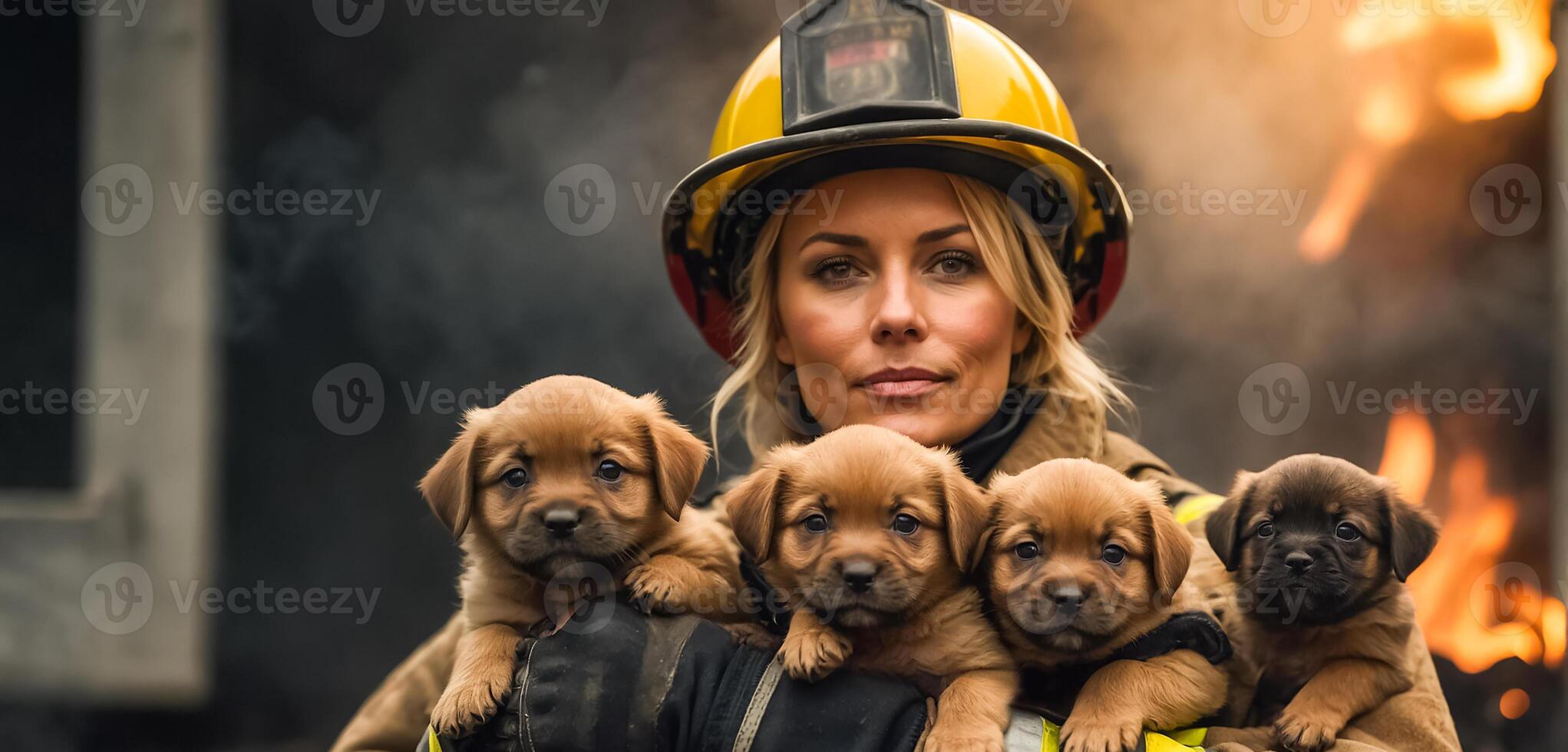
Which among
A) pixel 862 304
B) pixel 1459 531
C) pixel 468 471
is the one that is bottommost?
pixel 1459 531

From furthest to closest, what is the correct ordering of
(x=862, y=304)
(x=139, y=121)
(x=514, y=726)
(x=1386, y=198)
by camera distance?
(x=1386, y=198), (x=139, y=121), (x=862, y=304), (x=514, y=726)

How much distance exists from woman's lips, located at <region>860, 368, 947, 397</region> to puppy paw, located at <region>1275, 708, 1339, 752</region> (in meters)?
1.46

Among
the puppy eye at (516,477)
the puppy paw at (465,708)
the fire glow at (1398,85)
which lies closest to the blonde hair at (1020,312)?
the puppy eye at (516,477)

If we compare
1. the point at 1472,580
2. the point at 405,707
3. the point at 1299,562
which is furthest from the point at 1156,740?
the point at 1472,580

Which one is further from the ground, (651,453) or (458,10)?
(458,10)

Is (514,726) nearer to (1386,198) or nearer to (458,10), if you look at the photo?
(458,10)

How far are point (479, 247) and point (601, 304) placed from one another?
0.94 meters

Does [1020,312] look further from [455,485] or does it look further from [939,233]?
[455,485]

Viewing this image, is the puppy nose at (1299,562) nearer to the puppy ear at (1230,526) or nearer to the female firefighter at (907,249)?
the puppy ear at (1230,526)

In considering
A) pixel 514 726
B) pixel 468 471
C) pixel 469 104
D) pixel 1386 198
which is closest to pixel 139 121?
pixel 469 104

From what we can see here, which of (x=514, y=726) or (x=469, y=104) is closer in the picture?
(x=514, y=726)

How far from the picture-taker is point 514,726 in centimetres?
309

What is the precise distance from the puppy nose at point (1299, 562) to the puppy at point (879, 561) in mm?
820

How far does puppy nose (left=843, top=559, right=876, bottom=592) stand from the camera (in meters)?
3.00
